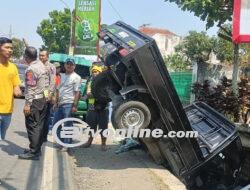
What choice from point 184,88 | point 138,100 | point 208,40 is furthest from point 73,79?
point 208,40

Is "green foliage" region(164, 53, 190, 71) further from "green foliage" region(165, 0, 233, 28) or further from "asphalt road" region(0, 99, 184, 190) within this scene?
"asphalt road" region(0, 99, 184, 190)

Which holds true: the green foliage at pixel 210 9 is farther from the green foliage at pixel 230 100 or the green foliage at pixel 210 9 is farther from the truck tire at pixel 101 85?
the truck tire at pixel 101 85

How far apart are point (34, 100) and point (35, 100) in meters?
0.02

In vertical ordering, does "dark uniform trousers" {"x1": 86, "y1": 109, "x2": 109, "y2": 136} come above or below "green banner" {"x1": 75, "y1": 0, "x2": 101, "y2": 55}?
below

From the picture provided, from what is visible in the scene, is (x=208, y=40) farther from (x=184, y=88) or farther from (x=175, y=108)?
(x=175, y=108)

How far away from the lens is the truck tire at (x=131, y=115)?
648 centimetres

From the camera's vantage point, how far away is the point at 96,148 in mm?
9188

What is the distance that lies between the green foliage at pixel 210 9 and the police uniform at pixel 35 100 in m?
4.36

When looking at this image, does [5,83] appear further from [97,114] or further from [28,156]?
[97,114]

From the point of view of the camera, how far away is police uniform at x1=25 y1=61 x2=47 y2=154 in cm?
761

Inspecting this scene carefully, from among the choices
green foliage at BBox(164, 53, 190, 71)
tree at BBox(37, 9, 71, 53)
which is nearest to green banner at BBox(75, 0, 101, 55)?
green foliage at BBox(164, 53, 190, 71)

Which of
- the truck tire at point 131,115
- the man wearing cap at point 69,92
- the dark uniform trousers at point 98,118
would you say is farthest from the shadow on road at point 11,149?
the truck tire at point 131,115

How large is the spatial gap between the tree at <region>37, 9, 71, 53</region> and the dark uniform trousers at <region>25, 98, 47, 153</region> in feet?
198

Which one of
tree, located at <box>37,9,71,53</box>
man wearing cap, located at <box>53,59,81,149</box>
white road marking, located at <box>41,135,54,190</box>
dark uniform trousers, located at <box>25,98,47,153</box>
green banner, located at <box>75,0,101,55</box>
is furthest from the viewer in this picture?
tree, located at <box>37,9,71,53</box>
